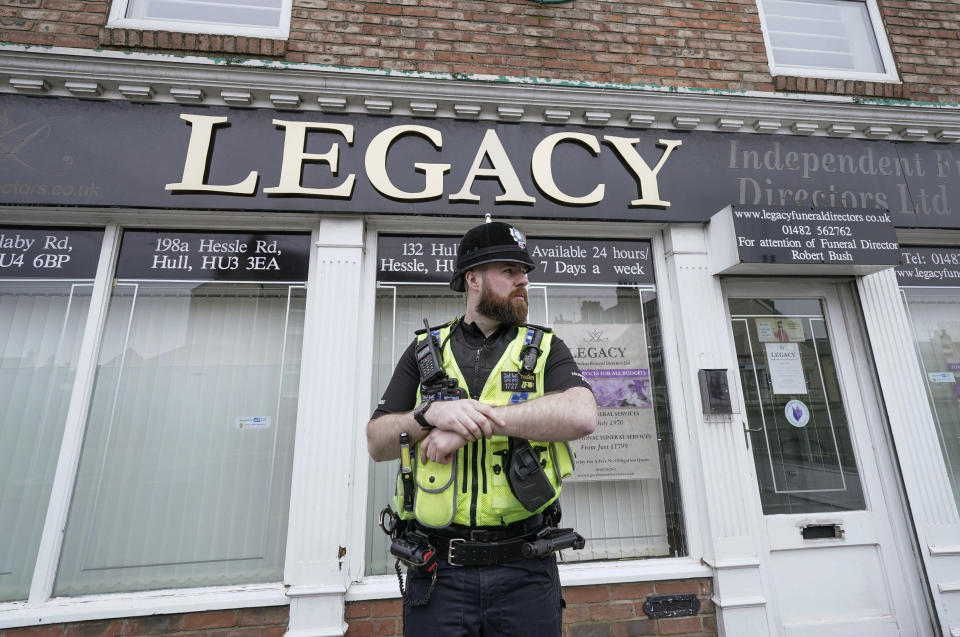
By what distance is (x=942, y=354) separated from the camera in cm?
370

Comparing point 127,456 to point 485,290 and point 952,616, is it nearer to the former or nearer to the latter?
point 485,290

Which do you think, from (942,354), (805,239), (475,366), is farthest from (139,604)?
(942,354)

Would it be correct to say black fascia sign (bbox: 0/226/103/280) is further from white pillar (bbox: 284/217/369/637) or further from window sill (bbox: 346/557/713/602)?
window sill (bbox: 346/557/713/602)

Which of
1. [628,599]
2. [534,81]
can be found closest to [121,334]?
[534,81]

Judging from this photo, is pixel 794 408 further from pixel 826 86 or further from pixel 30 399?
pixel 30 399

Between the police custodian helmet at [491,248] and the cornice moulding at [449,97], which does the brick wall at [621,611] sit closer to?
the police custodian helmet at [491,248]

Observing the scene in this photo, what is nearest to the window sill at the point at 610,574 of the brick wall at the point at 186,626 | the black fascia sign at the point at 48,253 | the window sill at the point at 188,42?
the brick wall at the point at 186,626

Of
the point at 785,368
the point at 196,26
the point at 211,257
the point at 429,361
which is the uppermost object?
the point at 196,26

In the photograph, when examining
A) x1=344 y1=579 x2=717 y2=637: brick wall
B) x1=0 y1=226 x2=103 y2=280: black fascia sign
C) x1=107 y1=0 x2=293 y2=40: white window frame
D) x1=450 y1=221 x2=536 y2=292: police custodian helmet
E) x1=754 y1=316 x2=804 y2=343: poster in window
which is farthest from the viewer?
x1=754 y1=316 x2=804 y2=343: poster in window

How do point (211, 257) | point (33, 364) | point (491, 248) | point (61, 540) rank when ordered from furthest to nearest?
1. point (211, 257)
2. point (33, 364)
3. point (61, 540)
4. point (491, 248)

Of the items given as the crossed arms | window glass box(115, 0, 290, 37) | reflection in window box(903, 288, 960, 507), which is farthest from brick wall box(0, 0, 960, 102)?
the crossed arms

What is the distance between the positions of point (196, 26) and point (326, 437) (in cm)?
345

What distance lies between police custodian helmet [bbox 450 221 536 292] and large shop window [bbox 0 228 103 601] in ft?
9.84

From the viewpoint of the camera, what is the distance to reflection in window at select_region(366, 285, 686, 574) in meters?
3.21
